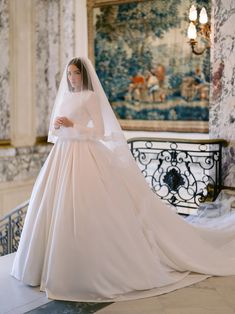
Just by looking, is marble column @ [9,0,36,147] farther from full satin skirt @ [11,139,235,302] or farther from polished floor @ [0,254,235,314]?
polished floor @ [0,254,235,314]

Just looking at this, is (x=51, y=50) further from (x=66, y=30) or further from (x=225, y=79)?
(x=225, y=79)

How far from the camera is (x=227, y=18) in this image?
564 centimetres

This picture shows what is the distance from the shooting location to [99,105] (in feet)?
13.4

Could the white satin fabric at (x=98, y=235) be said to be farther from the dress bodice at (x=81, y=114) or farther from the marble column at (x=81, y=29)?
the marble column at (x=81, y=29)

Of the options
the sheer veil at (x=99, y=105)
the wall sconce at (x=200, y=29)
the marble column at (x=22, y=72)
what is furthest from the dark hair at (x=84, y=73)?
the marble column at (x=22, y=72)

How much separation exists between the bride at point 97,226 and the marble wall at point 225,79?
1609 mm

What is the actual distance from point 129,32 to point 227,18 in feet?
9.31

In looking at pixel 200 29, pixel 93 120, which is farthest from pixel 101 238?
pixel 200 29

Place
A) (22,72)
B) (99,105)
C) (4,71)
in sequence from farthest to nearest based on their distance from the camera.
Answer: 1. (22,72)
2. (4,71)
3. (99,105)

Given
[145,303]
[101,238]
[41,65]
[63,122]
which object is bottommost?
[145,303]

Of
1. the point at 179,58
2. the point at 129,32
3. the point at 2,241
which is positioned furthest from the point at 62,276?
the point at 129,32

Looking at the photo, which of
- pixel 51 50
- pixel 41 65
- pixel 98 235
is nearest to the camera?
pixel 98 235

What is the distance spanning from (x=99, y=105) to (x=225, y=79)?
7.26 feet

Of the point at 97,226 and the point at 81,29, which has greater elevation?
the point at 81,29
